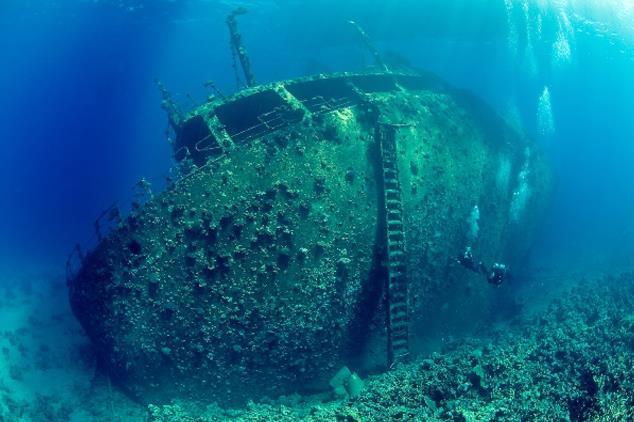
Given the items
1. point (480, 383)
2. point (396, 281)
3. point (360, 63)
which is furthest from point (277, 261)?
point (360, 63)

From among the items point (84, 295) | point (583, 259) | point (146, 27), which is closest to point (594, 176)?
point (583, 259)

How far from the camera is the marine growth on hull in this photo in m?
8.23

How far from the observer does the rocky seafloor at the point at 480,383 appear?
5.92 meters

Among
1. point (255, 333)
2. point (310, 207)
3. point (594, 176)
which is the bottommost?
point (594, 176)

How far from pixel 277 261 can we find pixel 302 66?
60734 mm

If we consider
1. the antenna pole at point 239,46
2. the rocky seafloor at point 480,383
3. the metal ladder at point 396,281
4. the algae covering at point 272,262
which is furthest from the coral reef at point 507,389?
the antenna pole at point 239,46

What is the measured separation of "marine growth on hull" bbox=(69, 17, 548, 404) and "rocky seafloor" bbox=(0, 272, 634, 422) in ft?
2.56

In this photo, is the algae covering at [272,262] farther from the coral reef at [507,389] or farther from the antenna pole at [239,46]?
the antenna pole at [239,46]

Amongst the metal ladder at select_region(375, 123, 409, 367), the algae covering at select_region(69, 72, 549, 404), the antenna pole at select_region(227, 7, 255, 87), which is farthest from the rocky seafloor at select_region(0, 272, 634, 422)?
the antenna pole at select_region(227, 7, 255, 87)

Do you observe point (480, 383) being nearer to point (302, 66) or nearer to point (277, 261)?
point (277, 261)

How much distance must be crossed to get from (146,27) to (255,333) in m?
49.6

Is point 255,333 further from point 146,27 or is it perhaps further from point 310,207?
point 146,27

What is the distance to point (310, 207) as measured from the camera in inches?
349

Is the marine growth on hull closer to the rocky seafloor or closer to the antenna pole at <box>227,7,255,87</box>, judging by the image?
the rocky seafloor
